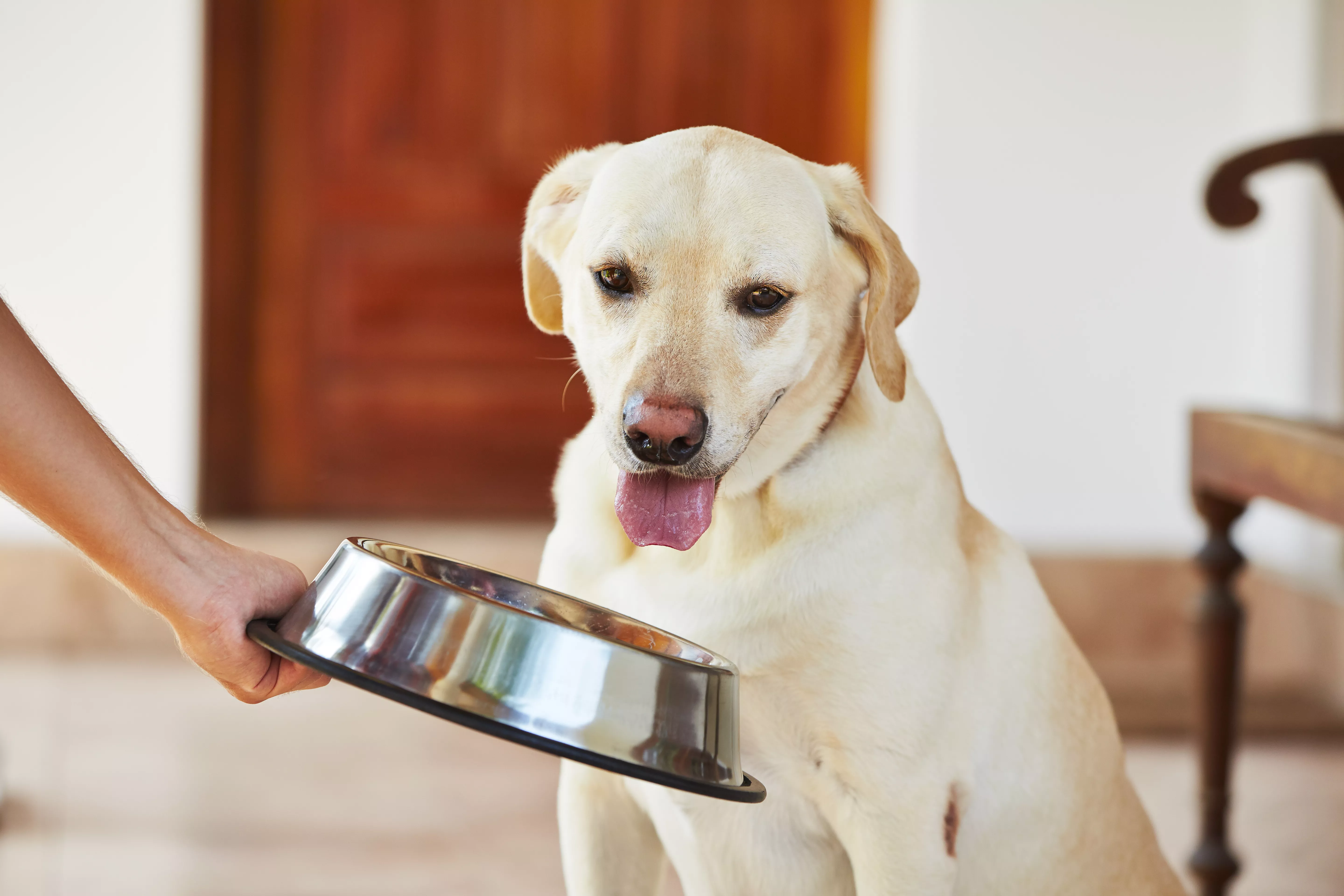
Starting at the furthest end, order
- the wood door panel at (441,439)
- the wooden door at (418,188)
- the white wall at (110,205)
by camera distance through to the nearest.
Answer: the wood door panel at (441,439)
the wooden door at (418,188)
the white wall at (110,205)

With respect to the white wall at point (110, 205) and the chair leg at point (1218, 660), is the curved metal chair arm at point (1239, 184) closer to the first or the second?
the chair leg at point (1218, 660)

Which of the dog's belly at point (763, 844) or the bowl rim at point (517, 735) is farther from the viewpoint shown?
the dog's belly at point (763, 844)

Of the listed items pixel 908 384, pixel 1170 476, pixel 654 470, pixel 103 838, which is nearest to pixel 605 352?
pixel 654 470

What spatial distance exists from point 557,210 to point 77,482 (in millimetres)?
495

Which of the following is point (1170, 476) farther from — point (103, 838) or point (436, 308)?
point (103, 838)

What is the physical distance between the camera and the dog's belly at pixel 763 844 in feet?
3.76

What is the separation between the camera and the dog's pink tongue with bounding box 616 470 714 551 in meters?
1.07

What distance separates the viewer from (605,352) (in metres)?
1.13

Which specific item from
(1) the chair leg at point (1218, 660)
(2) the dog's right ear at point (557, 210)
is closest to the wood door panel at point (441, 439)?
(1) the chair leg at point (1218, 660)

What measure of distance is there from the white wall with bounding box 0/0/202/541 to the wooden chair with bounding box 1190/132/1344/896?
2.71 meters

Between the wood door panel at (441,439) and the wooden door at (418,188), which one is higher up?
the wooden door at (418,188)

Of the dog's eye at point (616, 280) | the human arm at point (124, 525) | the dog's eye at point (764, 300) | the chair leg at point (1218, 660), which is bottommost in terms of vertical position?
the chair leg at point (1218, 660)

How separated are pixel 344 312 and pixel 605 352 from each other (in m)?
2.93

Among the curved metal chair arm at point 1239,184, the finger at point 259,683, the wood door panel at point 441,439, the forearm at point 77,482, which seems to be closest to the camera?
the forearm at point 77,482
